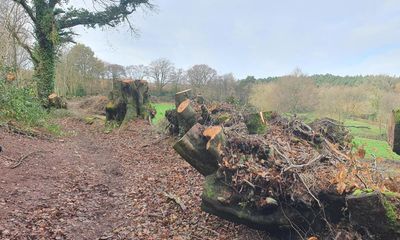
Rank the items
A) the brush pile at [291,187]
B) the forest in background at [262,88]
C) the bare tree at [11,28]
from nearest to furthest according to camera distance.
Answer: the brush pile at [291,187] < the bare tree at [11,28] < the forest in background at [262,88]

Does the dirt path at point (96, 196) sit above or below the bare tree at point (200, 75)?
below

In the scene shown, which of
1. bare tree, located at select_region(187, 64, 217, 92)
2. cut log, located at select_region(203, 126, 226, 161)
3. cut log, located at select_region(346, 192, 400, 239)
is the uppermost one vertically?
bare tree, located at select_region(187, 64, 217, 92)

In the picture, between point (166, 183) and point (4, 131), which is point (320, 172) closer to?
point (166, 183)

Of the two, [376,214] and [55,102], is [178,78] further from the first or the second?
[376,214]

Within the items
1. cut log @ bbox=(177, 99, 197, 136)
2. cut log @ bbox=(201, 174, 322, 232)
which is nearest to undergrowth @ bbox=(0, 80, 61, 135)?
cut log @ bbox=(177, 99, 197, 136)

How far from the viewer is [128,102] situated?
1638cm

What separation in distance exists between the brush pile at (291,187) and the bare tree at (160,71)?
39622mm

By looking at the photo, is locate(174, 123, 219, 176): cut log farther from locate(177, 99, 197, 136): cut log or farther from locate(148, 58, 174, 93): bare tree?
locate(148, 58, 174, 93): bare tree

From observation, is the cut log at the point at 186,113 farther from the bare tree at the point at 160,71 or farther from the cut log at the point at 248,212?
the bare tree at the point at 160,71

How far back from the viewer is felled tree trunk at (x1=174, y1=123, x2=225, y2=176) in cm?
504

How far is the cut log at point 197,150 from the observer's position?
521cm

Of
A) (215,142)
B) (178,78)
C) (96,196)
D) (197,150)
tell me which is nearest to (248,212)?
(215,142)

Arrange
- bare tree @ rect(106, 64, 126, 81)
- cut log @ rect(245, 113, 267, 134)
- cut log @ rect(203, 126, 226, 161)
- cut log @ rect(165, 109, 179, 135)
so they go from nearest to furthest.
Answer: cut log @ rect(203, 126, 226, 161)
cut log @ rect(245, 113, 267, 134)
cut log @ rect(165, 109, 179, 135)
bare tree @ rect(106, 64, 126, 81)

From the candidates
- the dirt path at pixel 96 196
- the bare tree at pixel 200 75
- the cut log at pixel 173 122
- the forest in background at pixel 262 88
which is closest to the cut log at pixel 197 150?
the dirt path at pixel 96 196
